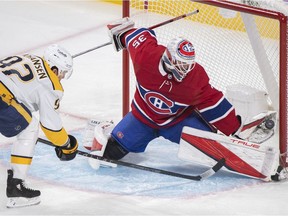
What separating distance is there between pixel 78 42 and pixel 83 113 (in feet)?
4.60

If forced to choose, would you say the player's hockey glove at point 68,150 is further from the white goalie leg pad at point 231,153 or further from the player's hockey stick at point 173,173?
the white goalie leg pad at point 231,153

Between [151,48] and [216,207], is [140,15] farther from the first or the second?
[216,207]

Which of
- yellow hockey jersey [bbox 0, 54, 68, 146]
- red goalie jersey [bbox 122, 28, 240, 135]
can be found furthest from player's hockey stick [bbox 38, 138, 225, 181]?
yellow hockey jersey [bbox 0, 54, 68, 146]

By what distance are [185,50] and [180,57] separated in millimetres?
42

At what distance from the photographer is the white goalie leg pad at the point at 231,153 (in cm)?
441

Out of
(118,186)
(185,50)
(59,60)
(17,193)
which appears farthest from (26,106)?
(185,50)

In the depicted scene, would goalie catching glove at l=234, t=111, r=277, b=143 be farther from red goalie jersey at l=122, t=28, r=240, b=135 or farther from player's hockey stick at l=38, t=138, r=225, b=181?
player's hockey stick at l=38, t=138, r=225, b=181

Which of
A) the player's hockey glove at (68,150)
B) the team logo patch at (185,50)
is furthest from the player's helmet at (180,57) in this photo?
the player's hockey glove at (68,150)

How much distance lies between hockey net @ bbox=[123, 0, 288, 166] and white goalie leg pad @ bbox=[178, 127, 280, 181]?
12 cm

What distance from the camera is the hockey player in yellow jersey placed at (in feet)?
13.2

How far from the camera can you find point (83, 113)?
17.9 feet

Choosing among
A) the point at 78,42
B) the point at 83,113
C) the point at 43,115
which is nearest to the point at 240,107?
the point at 83,113

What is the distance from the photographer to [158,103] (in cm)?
446

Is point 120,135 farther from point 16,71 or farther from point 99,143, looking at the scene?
point 16,71
